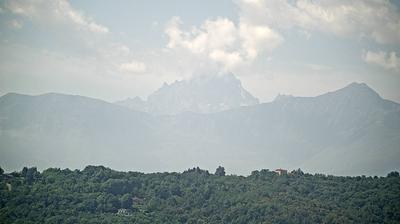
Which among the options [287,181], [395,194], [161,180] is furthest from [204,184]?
[395,194]

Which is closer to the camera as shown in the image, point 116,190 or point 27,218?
point 27,218

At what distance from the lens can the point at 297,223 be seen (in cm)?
7619

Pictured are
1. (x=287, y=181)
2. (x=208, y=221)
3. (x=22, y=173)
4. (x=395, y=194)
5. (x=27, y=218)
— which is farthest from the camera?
(x=287, y=181)

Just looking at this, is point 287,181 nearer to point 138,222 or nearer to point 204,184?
point 204,184

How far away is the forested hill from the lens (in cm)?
7650

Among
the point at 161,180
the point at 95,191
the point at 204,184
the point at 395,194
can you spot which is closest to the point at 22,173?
the point at 95,191

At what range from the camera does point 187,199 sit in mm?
86938

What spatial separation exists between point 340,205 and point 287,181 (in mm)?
14513

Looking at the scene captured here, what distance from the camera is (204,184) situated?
9350 centimetres

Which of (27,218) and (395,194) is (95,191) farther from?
(395,194)

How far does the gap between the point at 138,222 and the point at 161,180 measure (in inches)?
793

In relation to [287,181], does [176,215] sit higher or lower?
lower

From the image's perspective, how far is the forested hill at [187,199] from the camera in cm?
7650

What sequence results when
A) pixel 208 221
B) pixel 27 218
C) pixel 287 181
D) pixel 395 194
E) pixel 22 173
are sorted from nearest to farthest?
pixel 27 218, pixel 208 221, pixel 395 194, pixel 22 173, pixel 287 181
